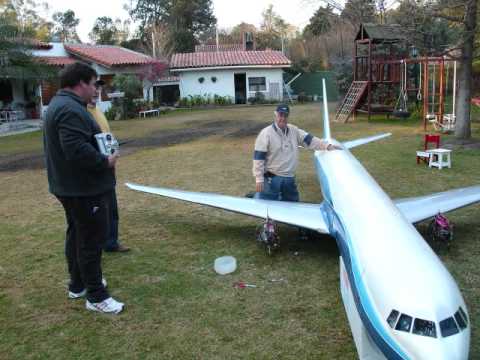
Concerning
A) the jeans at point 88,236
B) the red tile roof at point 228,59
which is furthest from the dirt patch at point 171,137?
the red tile roof at point 228,59

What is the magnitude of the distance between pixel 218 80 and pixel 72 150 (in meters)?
35.8

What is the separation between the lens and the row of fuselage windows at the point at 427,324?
11.2ft

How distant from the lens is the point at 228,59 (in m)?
39.8

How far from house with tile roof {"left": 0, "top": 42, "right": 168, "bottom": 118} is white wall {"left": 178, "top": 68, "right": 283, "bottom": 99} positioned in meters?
3.41

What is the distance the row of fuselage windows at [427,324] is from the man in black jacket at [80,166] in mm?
2967

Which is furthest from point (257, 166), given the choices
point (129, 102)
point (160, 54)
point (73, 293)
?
point (160, 54)

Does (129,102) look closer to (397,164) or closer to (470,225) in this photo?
(397,164)

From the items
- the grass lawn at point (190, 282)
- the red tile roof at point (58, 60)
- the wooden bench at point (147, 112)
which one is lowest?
the grass lawn at point (190, 282)

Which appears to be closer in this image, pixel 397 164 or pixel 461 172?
pixel 461 172

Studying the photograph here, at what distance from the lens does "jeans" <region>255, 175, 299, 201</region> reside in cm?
764

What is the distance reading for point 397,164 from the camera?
1255 cm

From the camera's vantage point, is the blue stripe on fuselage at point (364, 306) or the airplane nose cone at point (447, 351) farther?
the blue stripe on fuselage at point (364, 306)

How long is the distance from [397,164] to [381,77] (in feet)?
41.8

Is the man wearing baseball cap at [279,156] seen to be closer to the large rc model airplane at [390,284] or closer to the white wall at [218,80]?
the large rc model airplane at [390,284]
